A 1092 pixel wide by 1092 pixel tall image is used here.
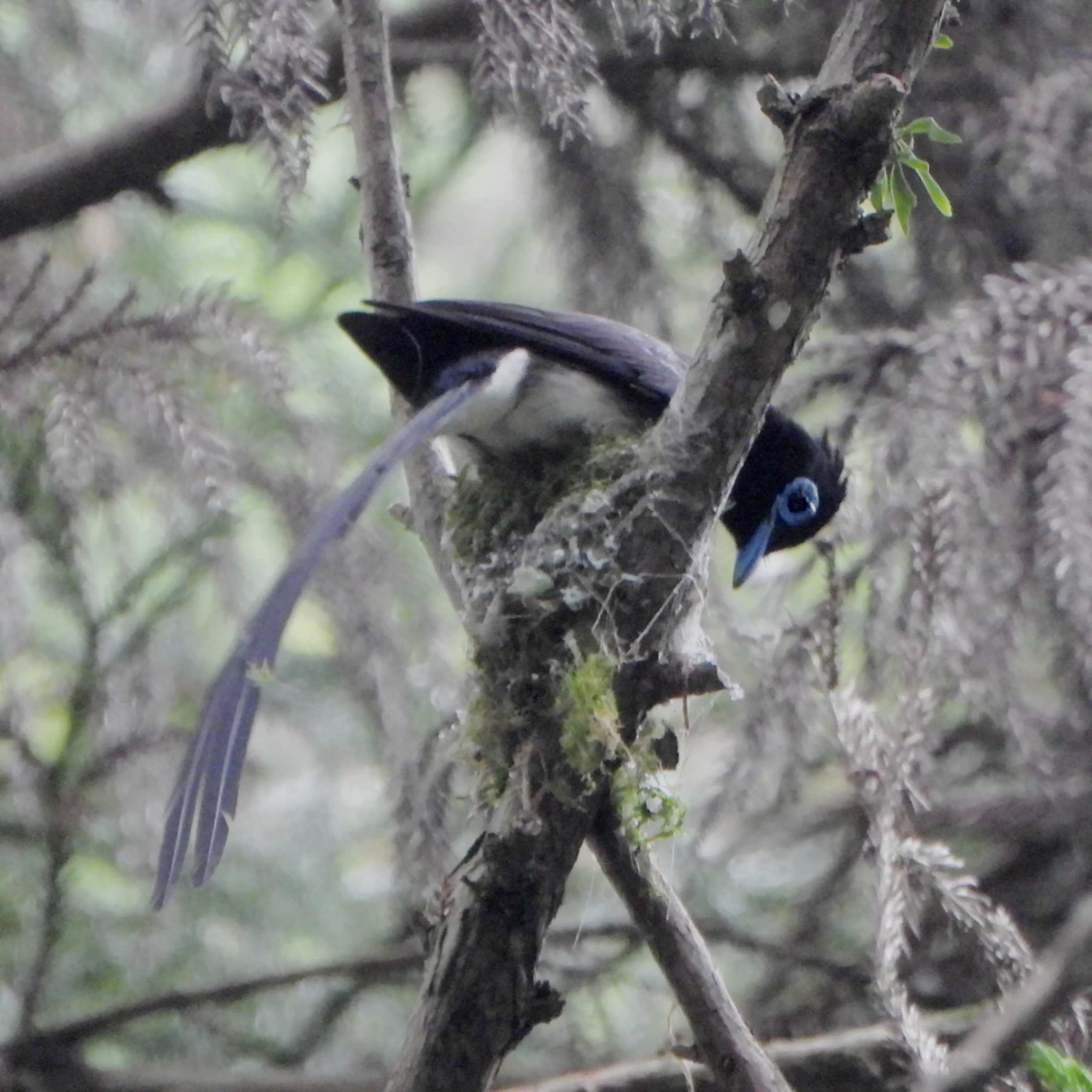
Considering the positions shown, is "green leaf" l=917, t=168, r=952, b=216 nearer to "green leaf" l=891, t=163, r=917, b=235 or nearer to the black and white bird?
"green leaf" l=891, t=163, r=917, b=235

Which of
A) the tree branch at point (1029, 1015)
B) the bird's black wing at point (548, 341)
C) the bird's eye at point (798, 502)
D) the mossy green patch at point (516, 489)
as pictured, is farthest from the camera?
the bird's eye at point (798, 502)

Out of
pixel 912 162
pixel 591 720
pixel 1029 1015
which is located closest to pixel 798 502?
pixel 912 162

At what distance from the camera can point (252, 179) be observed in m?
4.42

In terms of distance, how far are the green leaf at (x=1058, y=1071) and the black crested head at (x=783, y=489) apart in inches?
58.8

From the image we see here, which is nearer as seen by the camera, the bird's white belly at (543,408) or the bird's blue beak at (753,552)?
the bird's white belly at (543,408)

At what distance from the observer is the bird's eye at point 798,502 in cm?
289

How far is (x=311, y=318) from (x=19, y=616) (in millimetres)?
1517

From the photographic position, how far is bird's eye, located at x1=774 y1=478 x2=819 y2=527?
114 inches

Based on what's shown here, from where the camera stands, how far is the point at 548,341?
2662 millimetres

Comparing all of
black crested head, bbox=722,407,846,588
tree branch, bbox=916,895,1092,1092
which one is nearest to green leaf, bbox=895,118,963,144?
black crested head, bbox=722,407,846,588

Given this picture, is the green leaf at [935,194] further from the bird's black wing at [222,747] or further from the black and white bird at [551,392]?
the bird's black wing at [222,747]

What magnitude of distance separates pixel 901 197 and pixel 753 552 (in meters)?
1.06

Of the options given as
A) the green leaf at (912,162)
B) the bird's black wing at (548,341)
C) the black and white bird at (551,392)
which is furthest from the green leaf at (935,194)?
the bird's black wing at (548,341)

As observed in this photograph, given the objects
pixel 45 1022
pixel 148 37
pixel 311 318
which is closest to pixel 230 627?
pixel 45 1022
